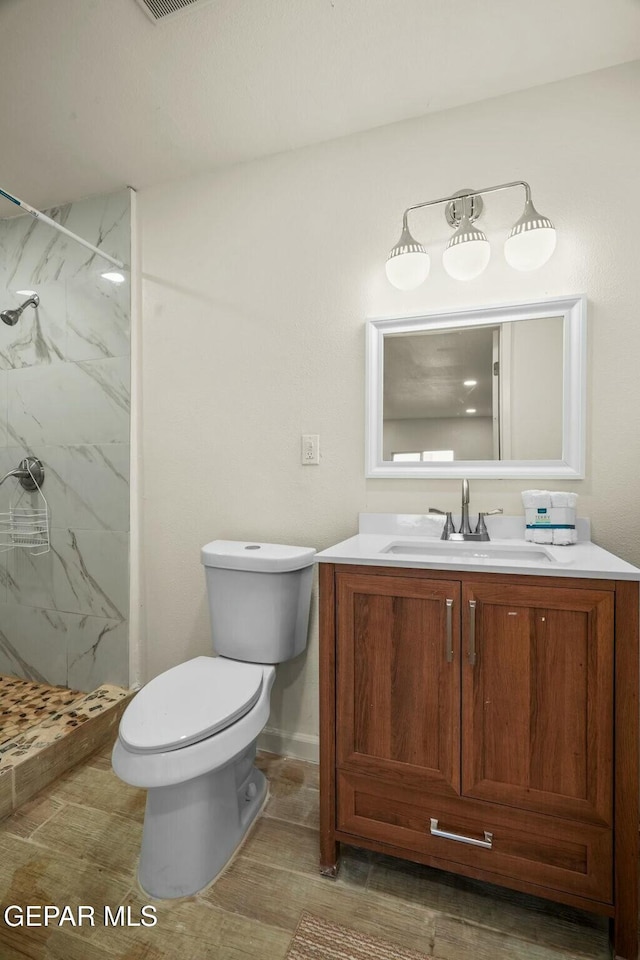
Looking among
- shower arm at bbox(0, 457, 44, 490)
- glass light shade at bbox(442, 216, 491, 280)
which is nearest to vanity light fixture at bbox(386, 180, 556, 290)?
glass light shade at bbox(442, 216, 491, 280)

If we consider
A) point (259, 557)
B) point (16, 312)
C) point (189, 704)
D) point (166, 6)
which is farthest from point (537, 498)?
point (16, 312)

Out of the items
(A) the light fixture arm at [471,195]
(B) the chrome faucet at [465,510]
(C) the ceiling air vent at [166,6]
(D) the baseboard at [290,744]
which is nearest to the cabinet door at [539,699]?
(B) the chrome faucet at [465,510]

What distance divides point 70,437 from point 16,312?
655 mm

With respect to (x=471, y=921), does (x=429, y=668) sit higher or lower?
higher

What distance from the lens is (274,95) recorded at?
159 centimetres

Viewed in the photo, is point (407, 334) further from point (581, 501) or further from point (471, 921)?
point (471, 921)

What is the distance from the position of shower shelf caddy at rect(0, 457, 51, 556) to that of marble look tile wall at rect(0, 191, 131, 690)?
0.04 meters

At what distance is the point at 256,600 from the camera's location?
5.25ft

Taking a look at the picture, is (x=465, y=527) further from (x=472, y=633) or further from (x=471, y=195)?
(x=471, y=195)

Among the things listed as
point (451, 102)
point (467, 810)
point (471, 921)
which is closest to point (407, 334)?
point (451, 102)

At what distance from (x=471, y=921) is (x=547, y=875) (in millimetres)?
236

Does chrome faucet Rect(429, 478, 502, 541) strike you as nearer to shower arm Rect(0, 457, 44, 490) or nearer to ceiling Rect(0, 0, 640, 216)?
ceiling Rect(0, 0, 640, 216)

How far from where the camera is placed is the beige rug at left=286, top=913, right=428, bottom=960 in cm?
106

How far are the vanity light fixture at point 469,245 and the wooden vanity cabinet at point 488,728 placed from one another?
98 cm
